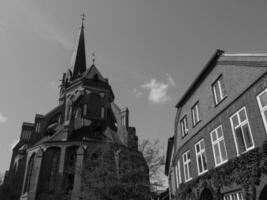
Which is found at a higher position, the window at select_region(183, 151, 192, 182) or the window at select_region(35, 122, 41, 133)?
the window at select_region(35, 122, 41, 133)

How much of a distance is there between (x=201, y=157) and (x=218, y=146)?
1976 mm

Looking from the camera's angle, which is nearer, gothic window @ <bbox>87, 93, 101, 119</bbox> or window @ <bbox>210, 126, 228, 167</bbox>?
window @ <bbox>210, 126, 228, 167</bbox>

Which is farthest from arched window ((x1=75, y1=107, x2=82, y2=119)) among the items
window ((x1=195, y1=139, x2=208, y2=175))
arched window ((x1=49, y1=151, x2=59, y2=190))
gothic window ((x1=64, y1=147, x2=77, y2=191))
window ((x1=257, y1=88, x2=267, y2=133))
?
window ((x1=257, y1=88, x2=267, y2=133))

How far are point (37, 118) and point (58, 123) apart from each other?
3.53 metres

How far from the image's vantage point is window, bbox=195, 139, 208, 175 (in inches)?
585

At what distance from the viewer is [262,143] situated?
9867 mm

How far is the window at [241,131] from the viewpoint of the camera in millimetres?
11152

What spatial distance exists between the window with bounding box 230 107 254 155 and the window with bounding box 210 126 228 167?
1257 mm

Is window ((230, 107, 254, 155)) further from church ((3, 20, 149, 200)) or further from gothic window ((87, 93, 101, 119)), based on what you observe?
gothic window ((87, 93, 101, 119))

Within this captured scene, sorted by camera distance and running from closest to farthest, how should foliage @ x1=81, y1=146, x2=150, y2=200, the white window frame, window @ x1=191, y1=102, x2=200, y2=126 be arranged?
window @ x1=191, y1=102, x2=200, y2=126, the white window frame, foliage @ x1=81, y1=146, x2=150, y2=200

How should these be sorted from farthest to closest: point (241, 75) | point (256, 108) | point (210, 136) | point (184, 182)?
1. point (184, 182)
2. point (210, 136)
3. point (241, 75)
4. point (256, 108)

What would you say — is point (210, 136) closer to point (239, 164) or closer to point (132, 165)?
point (239, 164)

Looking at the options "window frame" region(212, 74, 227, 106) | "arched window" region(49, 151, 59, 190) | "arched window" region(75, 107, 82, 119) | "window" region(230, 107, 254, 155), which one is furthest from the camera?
"arched window" region(75, 107, 82, 119)

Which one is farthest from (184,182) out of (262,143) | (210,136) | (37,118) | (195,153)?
(37,118)
